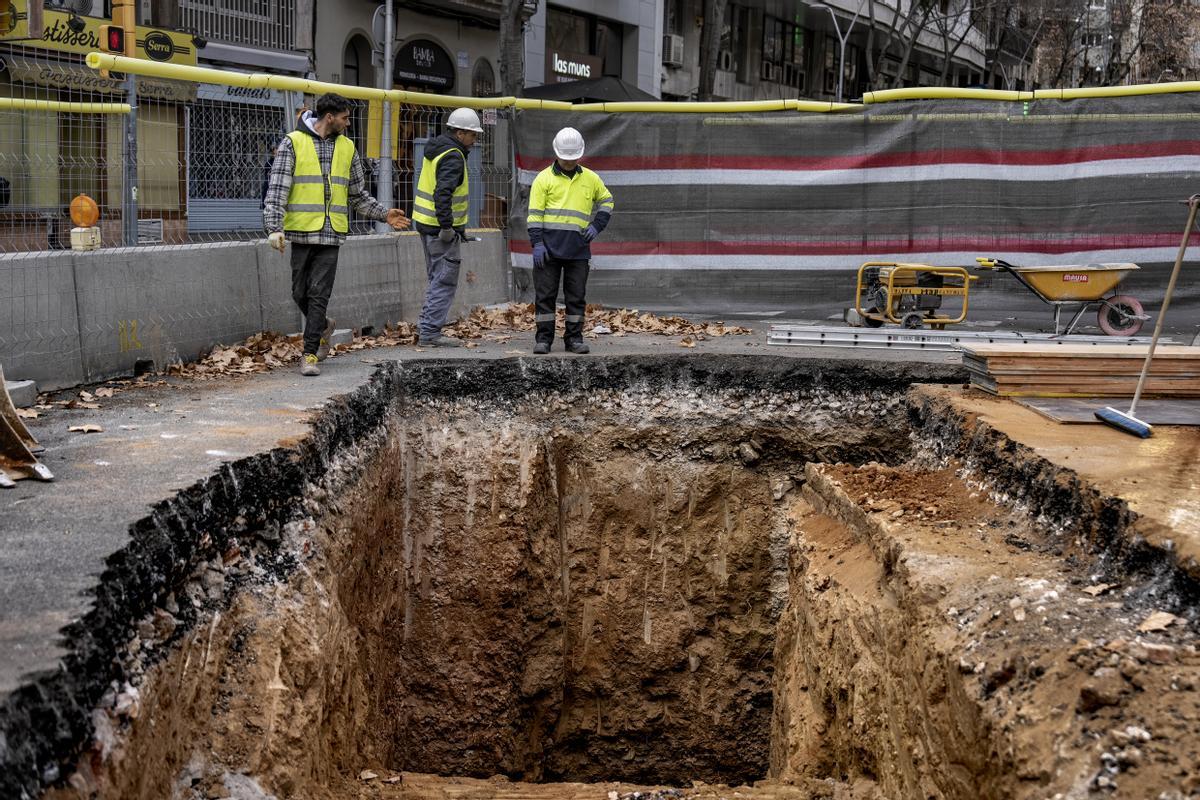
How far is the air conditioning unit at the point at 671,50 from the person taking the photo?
33625mm

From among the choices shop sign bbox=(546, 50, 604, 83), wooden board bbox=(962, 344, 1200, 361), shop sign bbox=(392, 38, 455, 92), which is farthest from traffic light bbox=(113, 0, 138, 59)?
wooden board bbox=(962, 344, 1200, 361)

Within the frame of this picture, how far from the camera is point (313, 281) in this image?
897cm

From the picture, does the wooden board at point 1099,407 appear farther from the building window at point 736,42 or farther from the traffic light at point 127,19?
the building window at point 736,42

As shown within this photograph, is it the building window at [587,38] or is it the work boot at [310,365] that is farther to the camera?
the building window at [587,38]

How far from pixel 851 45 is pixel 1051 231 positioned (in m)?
36.5

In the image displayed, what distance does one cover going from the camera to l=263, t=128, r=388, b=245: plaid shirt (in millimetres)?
8680

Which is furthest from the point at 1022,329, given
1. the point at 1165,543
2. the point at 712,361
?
the point at 1165,543

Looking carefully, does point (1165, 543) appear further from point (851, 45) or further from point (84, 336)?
point (851, 45)

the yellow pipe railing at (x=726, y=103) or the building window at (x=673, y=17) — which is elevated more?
the building window at (x=673, y=17)

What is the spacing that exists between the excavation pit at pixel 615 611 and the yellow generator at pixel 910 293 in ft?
6.15

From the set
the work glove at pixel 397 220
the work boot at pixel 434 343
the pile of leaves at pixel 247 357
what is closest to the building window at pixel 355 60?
the work boot at pixel 434 343

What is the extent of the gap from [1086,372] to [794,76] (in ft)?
119

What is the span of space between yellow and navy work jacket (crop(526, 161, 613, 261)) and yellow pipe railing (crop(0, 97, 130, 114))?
3.24 metres

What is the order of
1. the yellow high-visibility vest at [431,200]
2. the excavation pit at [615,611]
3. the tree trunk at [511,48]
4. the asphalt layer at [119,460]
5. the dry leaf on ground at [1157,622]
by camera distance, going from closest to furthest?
the asphalt layer at [119,460] → the dry leaf on ground at [1157,622] → the excavation pit at [615,611] → the yellow high-visibility vest at [431,200] → the tree trunk at [511,48]
